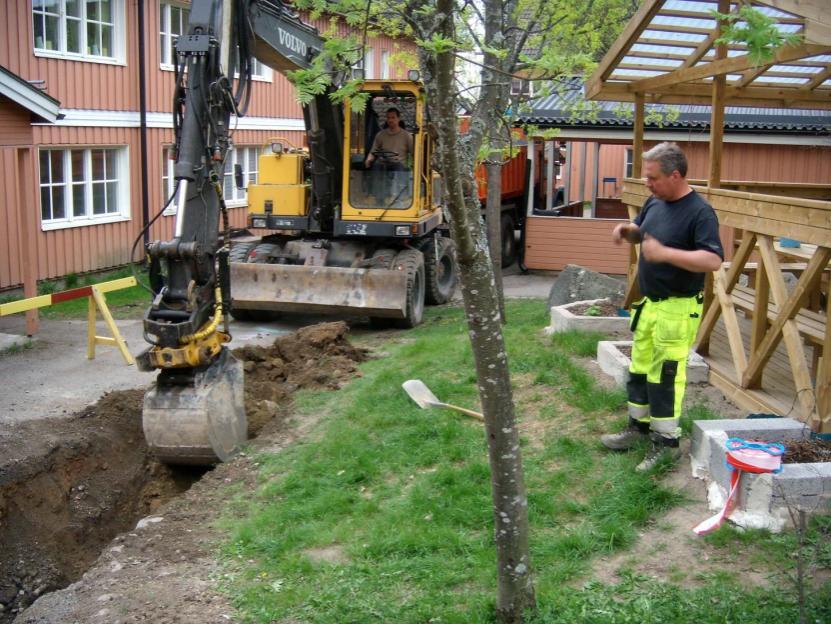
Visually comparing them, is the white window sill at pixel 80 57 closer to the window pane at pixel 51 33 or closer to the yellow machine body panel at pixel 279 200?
the window pane at pixel 51 33

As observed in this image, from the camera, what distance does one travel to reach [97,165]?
16.0m

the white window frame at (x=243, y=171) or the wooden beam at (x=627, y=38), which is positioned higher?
the wooden beam at (x=627, y=38)

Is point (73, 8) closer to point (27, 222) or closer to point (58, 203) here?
point (58, 203)

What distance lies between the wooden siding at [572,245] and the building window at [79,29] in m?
8.19

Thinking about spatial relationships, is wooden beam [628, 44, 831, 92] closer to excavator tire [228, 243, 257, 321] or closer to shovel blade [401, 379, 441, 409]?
shovel blade [401, 379, 441, 409]

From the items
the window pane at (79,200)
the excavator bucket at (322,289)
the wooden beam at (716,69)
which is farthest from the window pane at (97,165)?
the wooden beam at (716,69)

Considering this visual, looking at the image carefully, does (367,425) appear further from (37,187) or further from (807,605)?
(37,187)

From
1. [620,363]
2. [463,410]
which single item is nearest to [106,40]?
[463,410]

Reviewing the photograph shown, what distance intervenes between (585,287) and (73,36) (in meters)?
9.52

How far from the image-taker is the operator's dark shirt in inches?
211

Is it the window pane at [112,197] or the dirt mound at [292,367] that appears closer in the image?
the dirt mound at [292,367]

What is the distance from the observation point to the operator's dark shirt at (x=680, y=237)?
17.6 ft

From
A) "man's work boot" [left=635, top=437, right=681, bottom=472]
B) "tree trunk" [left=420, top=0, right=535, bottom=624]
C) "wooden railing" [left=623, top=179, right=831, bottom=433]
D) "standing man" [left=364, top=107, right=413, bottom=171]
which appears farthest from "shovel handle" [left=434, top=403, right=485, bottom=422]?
"standing man" [left=364, top=107, right=413, bottom=171]

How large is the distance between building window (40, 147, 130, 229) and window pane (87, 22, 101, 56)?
160cm
